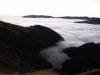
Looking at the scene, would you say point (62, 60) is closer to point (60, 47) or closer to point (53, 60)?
point (53, 60)

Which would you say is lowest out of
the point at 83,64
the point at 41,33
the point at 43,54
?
the point at 83,64

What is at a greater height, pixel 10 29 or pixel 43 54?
pixel 10 29

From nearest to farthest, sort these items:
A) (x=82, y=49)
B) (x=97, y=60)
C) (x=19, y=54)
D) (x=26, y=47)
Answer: (x=97, y=60)
(x=19, y=54)
(x=26, y=47)
(x=82, y=49)

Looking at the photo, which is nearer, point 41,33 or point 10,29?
point 10,29

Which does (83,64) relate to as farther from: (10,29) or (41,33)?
(41,33)

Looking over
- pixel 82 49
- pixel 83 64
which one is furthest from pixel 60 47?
pixel 83 64

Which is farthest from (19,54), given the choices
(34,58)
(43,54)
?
(43,54)

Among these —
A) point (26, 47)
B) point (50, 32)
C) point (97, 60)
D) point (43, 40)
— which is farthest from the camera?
point (50, 32)
